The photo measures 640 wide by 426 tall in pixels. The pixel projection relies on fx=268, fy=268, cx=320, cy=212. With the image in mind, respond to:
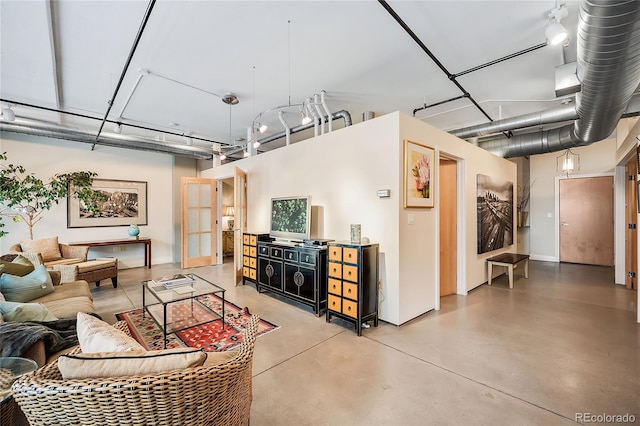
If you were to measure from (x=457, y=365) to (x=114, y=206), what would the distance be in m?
7.47

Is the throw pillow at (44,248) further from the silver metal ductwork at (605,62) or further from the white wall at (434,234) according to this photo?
the silver metal ductwork at (605,62)

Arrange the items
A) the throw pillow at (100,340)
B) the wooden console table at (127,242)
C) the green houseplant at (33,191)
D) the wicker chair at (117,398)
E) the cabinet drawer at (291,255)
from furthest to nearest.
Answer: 1. the wooden console table at (127,242)
2. the green houseplant at (33,191)
3. the cabinet drawer at (291,255)
4. the throw pillow at (100,340)
5. the wicker chair at (117,398)

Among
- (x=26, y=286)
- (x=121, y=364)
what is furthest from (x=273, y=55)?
(x=26, y=286)

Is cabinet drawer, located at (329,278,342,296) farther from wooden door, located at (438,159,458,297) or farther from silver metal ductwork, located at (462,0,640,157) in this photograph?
silver metal ductwork, located at (462,0,640,157)

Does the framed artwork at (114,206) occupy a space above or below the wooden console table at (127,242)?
above

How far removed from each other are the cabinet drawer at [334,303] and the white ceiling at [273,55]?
283 centimetres

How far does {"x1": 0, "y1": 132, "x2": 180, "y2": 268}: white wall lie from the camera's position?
536 cm

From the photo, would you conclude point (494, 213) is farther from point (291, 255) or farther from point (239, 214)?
point (239, 214)

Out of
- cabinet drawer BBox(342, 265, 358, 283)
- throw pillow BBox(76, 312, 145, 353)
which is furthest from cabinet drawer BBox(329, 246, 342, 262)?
throw pillow BBox(76, 312, 145, 353)

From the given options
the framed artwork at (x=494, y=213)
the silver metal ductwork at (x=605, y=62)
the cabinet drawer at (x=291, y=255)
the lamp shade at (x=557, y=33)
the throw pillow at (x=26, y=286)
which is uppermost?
the lamp shade at (x=557, y=33)

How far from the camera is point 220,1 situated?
2.33 meters

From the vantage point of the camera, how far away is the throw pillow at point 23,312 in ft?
6.04

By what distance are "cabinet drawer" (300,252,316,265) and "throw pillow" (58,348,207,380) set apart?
7.99 ft

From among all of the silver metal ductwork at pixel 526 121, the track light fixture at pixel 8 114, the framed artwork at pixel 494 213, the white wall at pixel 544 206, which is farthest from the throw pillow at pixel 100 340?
the white wall at pixel 544 206
